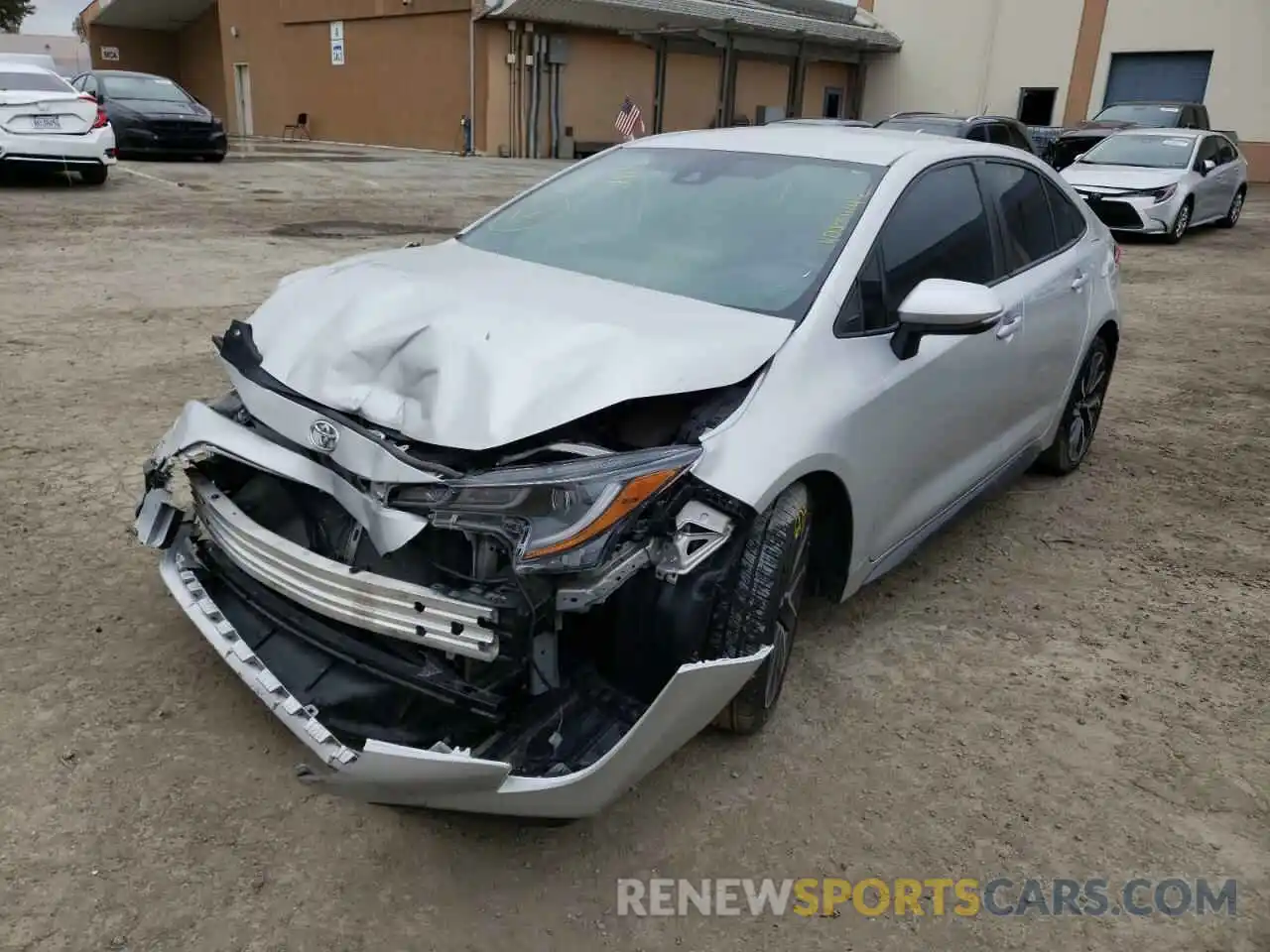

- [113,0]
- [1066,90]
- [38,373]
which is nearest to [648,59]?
[1066,90]

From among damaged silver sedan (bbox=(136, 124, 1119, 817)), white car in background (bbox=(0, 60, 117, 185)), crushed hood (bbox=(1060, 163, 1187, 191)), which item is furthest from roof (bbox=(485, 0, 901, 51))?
damaged silver sedan (bbox=(136, 124, 1119, 817))

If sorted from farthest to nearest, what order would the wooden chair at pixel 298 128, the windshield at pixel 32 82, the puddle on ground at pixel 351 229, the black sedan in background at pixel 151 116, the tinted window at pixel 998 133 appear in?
the wooden chair at pixel 298 128, the black sedan in background at pixel 151 116, the tinted window at pixel 998 133, the windshield at pixel 32 82, the puddle on ground at pixel 351 229

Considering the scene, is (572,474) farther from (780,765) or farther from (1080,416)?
(1080,416)

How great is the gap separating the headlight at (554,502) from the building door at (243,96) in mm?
34116

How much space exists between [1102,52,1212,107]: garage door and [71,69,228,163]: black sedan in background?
22.7m

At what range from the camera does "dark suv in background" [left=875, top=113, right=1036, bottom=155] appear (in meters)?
12.7

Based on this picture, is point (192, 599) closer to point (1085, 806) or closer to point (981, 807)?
point (981, 807)

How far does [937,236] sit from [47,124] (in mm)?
12096

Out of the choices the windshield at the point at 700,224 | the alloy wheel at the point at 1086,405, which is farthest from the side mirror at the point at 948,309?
the alloy wheel at the point at 1086,405

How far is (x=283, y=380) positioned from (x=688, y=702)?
137 centimetres

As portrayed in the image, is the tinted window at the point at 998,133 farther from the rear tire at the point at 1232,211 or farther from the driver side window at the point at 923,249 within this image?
the driver side window at the point at 923,249

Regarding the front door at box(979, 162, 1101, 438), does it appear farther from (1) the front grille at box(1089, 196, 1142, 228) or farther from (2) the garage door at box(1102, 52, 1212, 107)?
(2) the garage door at box(1102, 52, 1212, 107)

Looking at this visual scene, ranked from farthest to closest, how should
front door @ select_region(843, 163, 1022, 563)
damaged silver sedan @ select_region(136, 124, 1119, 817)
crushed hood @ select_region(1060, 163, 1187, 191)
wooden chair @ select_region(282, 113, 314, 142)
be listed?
wooden chair @ select_region(282, 113, 314, 142), crushed hood @ select_region(1060, 163, 1187, 191), front door @ select_region(843, 163, 1022, 563), damaged silver sedan @ select_region(136, 124, 1119, 817)

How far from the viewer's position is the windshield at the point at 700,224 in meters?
3.11
